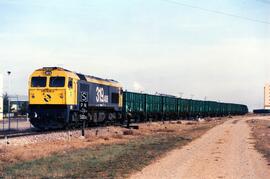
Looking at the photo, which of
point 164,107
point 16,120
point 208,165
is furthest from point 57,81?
point 164,107

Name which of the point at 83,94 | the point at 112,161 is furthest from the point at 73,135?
the point at 112,161

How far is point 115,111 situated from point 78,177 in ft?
98.5

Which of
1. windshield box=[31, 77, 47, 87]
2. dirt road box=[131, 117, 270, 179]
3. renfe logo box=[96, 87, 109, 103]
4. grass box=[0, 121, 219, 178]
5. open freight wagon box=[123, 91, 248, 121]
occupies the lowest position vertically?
dirt road box=[131, 117, 270, 179]

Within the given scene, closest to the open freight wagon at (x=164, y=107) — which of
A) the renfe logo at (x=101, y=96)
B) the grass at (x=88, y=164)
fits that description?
the renfe logo at (x=101, y=96)

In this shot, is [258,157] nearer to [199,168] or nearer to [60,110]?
[199,168]

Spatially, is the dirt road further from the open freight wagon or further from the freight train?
the open freight wagon

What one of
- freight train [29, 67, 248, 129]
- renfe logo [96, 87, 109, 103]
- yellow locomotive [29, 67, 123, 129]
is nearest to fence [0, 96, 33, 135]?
yellow locomotive [29, 67, 123, 129]

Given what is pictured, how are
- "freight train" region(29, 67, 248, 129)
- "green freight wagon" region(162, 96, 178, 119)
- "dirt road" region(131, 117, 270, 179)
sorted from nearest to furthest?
"dirt road" region(131, 117, 270, 179) → "freight train" region(29, 67, 248, 129) → "green freight wagon" region(162, 96, 178, 119)

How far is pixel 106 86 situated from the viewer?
42.8m

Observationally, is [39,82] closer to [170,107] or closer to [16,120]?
[16,120]

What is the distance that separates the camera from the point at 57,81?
109ft

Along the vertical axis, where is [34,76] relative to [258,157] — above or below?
above

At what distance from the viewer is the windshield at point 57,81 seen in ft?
108

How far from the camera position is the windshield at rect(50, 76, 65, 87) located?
33.0 meters
